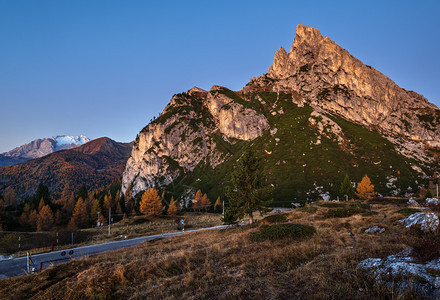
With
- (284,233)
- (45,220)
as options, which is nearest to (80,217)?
(45,220)

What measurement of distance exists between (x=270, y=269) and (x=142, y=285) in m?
5.31

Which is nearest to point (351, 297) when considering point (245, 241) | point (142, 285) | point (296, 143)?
point (142, 285)

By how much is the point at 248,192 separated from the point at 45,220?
85.4 metres

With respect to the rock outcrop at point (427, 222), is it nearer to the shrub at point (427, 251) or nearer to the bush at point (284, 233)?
the shrub at point (427, 251)

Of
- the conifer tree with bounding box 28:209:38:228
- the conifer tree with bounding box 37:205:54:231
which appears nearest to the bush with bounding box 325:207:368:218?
the conifer tree with bounding box 37:205:54:231

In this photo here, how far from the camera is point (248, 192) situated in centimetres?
3155

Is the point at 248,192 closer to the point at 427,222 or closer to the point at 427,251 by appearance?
the point at 427,222

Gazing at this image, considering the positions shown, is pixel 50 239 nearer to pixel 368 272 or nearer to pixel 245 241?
pixel 245 241

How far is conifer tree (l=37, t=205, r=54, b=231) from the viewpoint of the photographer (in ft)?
247

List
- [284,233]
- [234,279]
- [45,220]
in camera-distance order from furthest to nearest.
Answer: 1. [45,220]
2. [284,233]
3. [234,279]

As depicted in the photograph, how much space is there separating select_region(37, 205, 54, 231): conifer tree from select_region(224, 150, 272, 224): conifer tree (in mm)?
80033

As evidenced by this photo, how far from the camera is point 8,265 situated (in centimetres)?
2262

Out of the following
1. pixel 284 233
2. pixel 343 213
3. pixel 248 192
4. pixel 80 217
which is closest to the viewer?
pixel 284 233

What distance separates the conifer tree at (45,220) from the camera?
7544 cm
